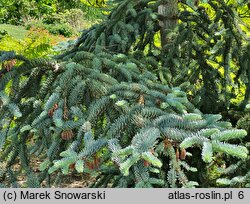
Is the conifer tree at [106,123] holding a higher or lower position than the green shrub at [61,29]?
higher

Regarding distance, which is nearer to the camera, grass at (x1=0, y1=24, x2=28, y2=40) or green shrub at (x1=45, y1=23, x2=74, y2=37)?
grass at (x1=0, y1=24, x2=28, y2=40)

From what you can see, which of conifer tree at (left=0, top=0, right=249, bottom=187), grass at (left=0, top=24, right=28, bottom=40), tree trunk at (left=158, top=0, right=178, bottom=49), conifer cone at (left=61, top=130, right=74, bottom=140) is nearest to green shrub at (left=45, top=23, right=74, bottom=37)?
grass at (left=0, top=24, right=28, bottom=40)

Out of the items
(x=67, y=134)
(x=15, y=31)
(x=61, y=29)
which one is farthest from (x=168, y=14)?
(x=61, y=29)

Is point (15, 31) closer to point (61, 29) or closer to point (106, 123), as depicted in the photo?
point (61, 29)

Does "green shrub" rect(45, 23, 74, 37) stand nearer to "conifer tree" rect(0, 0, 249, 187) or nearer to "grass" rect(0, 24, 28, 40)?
"grass" rect(0, 24, 28, 40)

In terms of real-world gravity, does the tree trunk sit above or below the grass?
above

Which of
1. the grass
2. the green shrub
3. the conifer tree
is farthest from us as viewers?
the green shrub

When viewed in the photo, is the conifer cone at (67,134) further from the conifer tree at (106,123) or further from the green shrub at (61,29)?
the green shrub at (61,29)

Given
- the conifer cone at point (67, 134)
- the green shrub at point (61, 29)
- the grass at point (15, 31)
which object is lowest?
the green shrub at point (61, 29)

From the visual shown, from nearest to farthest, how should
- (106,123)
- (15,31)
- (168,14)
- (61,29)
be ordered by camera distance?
(106,123)
(168,14)
(15,31)
(61,29)

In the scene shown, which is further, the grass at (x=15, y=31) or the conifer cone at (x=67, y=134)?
the grass at (x=15, y=31)

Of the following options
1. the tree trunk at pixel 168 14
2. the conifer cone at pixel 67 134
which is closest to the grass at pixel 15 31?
the tree trunk at pixel 168 14

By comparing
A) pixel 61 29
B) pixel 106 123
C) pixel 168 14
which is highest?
pixel 168 14
